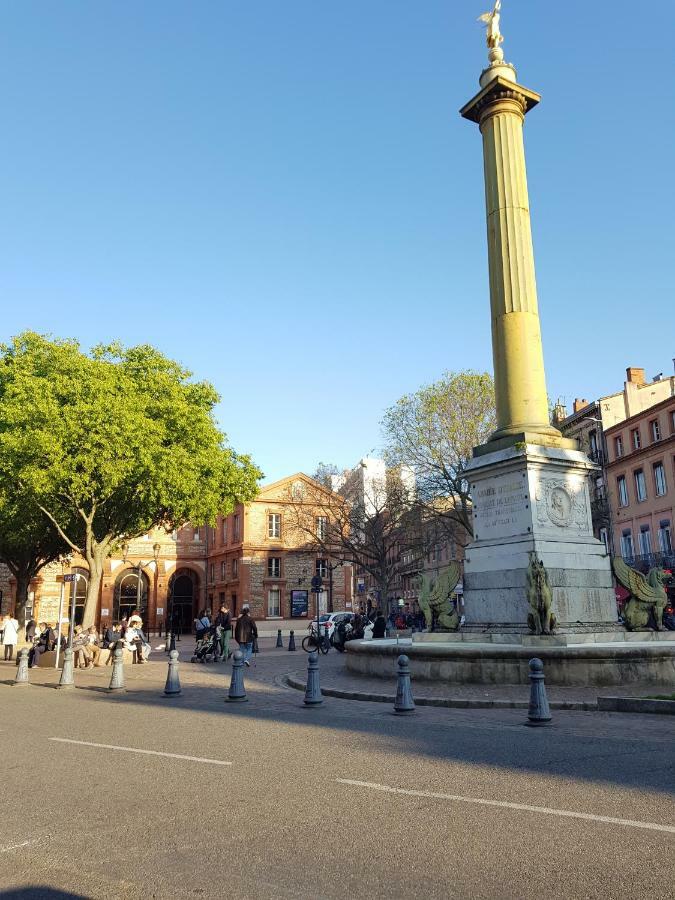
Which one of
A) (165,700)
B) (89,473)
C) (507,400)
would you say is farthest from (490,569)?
(89,473)

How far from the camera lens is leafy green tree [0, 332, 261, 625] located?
81.6 ft

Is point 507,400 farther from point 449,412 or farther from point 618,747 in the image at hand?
point 449,412

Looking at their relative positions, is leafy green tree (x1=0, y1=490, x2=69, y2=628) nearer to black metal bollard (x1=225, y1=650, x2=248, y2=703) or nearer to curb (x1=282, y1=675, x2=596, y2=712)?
black metal bollard (x1=225, y1=650, x2=248, y2=703)

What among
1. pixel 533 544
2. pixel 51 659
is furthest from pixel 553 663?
pixel 51 659

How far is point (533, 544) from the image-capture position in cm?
1439

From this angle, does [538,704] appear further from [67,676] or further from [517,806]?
[67,676]

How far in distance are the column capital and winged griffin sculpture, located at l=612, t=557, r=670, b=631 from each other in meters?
11.2

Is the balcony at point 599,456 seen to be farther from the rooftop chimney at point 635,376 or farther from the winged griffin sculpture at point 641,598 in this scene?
the winged griffin sculpture at point 641,598

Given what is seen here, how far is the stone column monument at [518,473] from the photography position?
1452 cm

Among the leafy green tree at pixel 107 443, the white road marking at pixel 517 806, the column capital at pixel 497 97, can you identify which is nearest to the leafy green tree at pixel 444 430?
the leafy green tree at pixel 107 443

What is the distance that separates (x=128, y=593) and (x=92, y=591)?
38215 millimetres

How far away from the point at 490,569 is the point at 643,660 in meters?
3.79

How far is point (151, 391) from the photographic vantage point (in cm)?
2961

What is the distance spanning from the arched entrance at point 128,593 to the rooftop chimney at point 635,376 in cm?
4066
